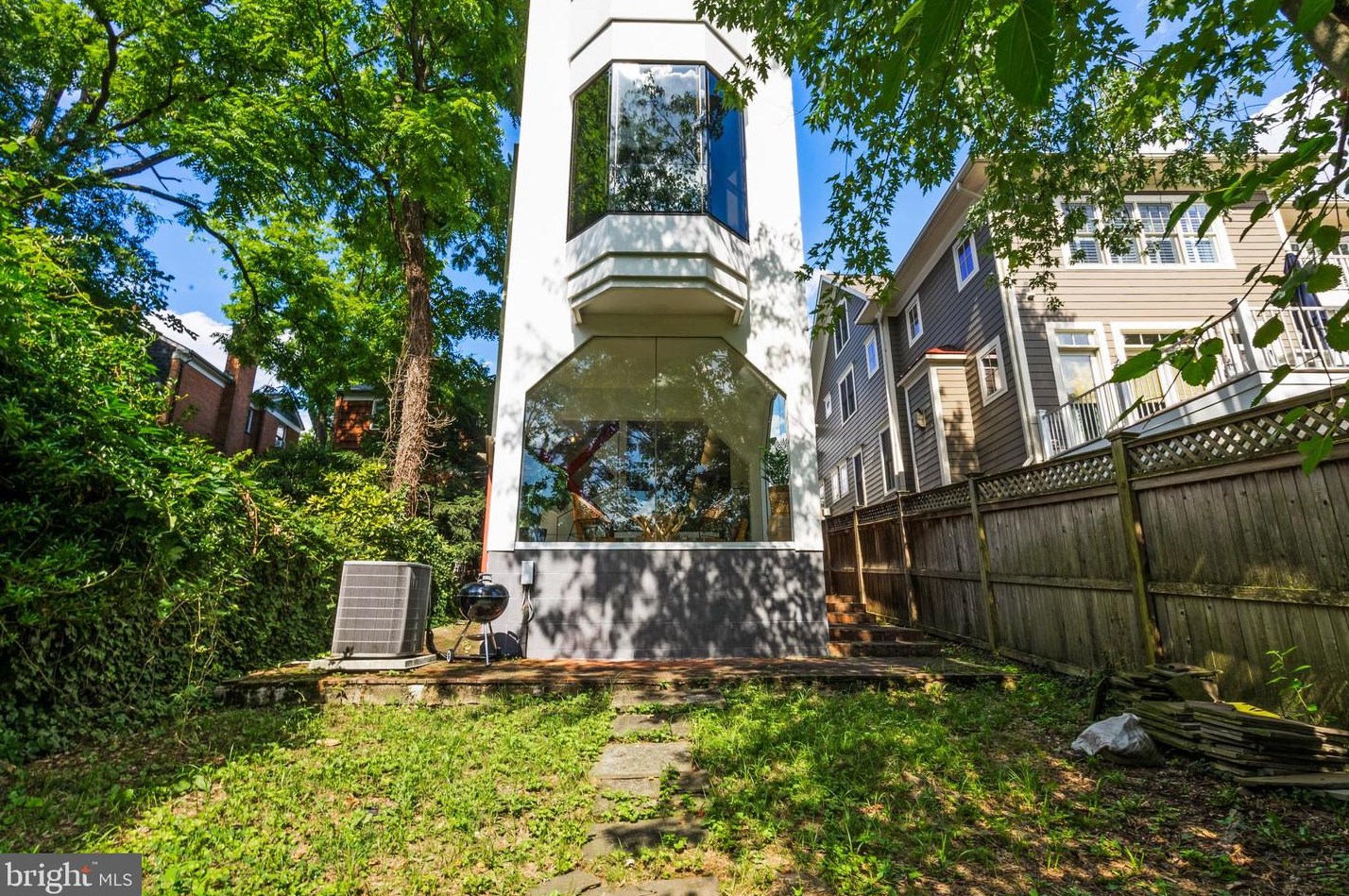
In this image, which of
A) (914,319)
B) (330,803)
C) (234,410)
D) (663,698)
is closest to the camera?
(330,803)

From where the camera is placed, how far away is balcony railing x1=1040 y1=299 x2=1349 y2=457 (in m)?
7.59

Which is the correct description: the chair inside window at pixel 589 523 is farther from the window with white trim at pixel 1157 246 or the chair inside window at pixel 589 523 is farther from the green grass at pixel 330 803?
the window with white trim at pixel 1157 246

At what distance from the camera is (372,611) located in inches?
205

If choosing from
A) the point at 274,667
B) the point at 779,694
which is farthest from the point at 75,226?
the point at 779,694

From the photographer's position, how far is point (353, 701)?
15.2 ft

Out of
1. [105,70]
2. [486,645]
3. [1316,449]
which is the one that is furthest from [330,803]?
[105,70]

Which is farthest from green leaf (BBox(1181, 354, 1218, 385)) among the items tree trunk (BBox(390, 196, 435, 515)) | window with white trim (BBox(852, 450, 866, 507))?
window with white trim (BBox(852, 450, 866, 507))

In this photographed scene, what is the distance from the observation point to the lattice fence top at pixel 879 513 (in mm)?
8812

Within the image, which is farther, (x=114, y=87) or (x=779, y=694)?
(x=114, y=87)

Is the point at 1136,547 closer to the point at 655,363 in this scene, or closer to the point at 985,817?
the point at 985,817

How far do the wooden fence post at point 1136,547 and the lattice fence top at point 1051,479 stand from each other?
152 millimetres

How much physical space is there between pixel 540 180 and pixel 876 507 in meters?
6.87

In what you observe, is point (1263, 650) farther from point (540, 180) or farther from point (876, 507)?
point (540, 180)

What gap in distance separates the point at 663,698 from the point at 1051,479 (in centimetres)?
411
